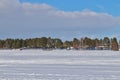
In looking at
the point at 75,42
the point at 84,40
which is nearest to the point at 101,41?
the point at 84,40

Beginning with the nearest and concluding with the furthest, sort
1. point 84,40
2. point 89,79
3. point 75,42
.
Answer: point 89,79 < point 75,42 < point 84,40

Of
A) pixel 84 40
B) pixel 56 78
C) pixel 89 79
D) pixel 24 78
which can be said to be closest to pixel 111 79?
pixel 89 79

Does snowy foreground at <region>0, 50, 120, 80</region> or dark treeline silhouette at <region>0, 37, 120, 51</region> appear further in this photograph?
dark treeline silhouette at <region>0, 37, 120, 51</region>

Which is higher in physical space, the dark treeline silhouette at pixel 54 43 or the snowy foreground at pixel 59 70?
the dark treeline silhouette at pixel 54 43

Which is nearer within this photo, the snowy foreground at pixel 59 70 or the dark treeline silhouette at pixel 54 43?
the snowy foreground at pixel 59 70

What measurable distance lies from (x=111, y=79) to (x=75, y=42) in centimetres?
15016

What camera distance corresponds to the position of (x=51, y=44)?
173000 mm

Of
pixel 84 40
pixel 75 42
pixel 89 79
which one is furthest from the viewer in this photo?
pixel 84 40

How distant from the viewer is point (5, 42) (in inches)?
7288

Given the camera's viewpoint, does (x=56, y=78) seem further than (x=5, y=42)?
No

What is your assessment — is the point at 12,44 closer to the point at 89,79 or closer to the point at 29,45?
the point at 29,45

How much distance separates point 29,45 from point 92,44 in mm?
31631

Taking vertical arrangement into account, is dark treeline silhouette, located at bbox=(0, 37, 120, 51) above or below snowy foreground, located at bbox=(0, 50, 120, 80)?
above

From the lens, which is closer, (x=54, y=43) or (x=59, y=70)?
(x=59, y=70)
